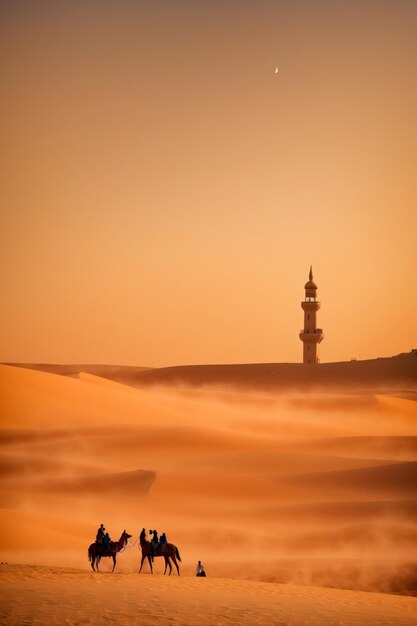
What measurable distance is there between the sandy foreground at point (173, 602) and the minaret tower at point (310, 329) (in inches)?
3022

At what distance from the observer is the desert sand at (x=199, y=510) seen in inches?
714

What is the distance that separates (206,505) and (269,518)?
255cm

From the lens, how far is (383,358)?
9600cm

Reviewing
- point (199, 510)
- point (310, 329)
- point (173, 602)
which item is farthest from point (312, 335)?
point (173, 602)

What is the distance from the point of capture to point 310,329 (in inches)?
3821

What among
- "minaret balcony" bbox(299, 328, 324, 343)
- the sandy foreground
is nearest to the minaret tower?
"minaret balcony" bbox(299, 328, 324, 343)

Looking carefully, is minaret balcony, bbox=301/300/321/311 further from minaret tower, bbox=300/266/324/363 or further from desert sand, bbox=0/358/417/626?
desert sand, bbox=0/358/417/626

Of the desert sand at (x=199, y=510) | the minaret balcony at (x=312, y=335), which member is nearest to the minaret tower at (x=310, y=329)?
the minaret balcony at (x=312, y=335)

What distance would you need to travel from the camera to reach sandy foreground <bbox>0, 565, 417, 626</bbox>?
1648 centimetres

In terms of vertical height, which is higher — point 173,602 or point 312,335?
point 312,335

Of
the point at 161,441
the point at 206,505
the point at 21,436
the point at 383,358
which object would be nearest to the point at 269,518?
the point at 206,505

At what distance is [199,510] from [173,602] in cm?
1381

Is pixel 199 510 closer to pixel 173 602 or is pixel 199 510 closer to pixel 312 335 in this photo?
pixel 173 602

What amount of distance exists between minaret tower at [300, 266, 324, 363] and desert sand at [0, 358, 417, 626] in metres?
40.6
